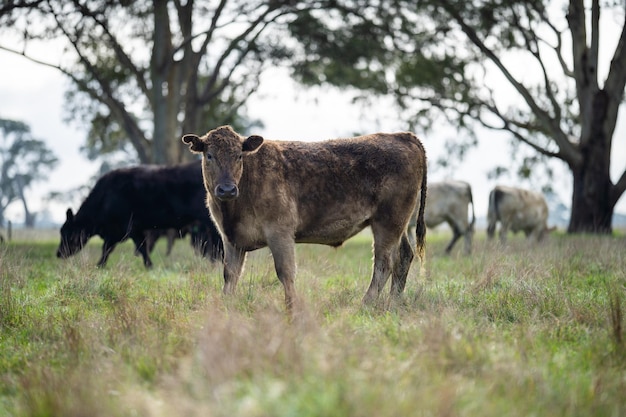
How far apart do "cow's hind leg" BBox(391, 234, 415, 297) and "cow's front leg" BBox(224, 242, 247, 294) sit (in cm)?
165

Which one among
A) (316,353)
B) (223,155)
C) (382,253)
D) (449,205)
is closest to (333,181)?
(382,253)

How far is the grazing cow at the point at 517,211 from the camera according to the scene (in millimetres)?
17484

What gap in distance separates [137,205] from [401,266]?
657 cm

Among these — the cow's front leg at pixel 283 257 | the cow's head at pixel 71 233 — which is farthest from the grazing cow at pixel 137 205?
the cow's front leg at pixel 283 257

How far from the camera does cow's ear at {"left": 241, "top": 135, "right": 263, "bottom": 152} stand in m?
7.02

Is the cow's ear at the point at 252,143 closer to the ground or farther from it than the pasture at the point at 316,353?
farther from it

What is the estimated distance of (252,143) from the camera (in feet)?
23.1

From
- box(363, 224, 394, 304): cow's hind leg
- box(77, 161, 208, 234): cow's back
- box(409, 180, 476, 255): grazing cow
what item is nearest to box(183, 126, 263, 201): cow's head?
box(363, 224, 394, 304): cow's hind leg

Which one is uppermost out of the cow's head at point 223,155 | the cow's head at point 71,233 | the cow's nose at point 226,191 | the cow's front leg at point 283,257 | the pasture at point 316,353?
the cow's head at point 223,155

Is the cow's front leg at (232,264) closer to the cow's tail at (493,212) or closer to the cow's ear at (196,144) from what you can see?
the cow's ear at (196,144)

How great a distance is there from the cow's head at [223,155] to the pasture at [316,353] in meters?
1.09

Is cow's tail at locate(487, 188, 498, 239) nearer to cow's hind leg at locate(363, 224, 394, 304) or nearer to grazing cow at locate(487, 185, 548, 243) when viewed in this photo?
grazing cow at locate(487, 185, 548, 243)

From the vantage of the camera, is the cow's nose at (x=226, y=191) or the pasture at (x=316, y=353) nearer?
the pasture at (x=316, y=353)

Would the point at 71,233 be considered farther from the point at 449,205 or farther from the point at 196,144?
the point at 449,205
